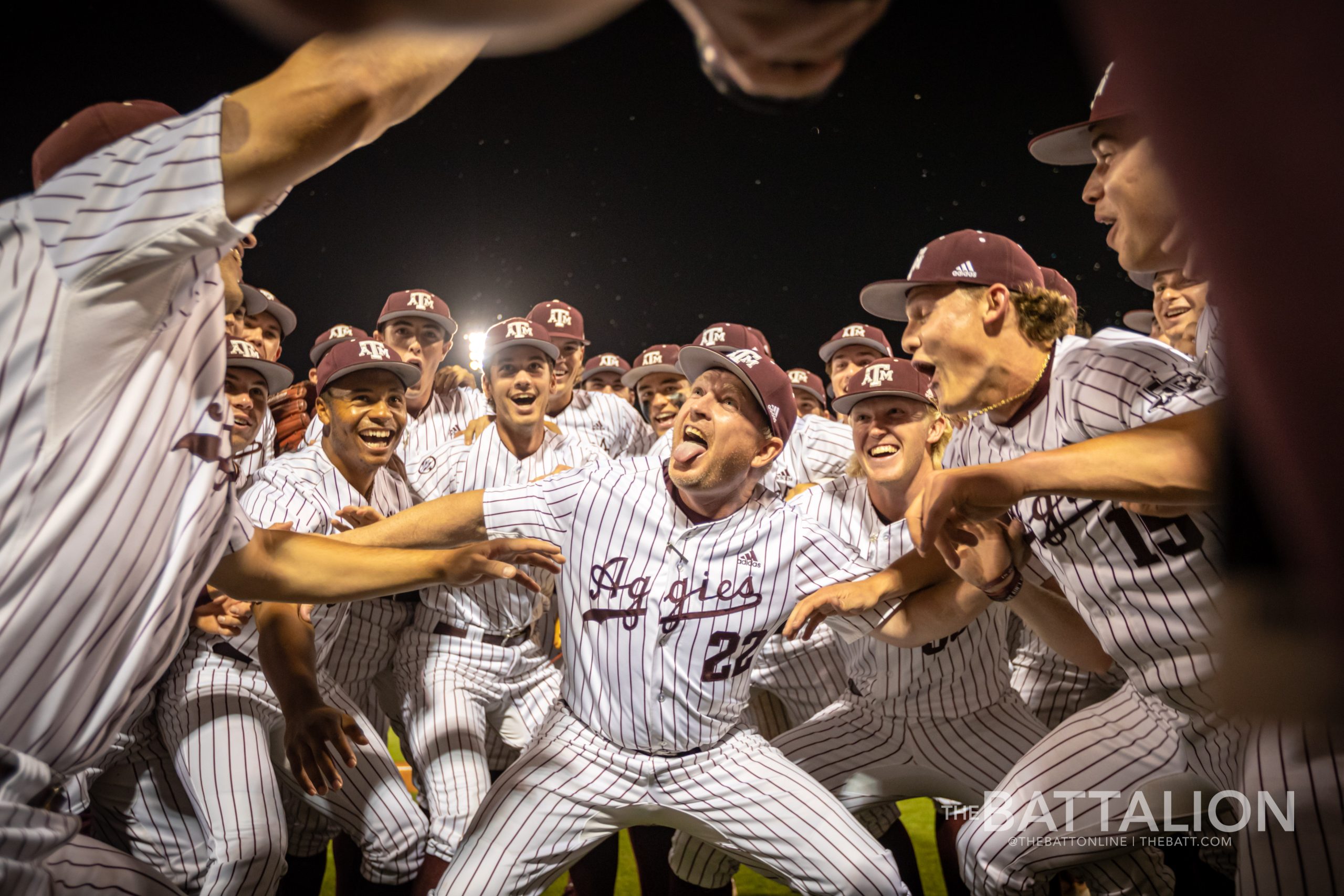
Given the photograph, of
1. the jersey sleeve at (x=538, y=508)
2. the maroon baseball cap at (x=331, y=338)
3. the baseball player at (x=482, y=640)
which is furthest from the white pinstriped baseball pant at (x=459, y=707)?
the maroon baseball cap at (x=331, y=338)

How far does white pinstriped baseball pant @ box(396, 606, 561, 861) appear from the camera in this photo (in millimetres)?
3635

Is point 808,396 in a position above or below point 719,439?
above

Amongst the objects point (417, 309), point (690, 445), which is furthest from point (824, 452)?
point (417, 309)

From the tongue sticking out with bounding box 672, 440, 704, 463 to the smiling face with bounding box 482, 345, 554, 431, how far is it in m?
1.95

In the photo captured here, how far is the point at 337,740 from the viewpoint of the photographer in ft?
7.77

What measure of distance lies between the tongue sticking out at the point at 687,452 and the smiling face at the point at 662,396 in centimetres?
389

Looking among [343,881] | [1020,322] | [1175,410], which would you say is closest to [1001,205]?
[1020,322]

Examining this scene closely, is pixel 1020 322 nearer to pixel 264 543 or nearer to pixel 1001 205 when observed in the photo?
pixel 264 543

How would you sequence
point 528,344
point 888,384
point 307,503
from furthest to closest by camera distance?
1. point 528,344
2. point 888,384
3. point 307,503

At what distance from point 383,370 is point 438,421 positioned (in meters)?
2.31

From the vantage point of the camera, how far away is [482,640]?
4301 mm

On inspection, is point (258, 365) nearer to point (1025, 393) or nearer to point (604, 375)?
point (1025, 393)

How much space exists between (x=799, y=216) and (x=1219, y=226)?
12.2 metres

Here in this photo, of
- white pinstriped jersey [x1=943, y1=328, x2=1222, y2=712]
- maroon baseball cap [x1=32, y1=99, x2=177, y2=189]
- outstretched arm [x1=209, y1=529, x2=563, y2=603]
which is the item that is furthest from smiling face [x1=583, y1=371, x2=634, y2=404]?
maroon baseball cap [x1=32, y1=99, x2=177, y2=189]
